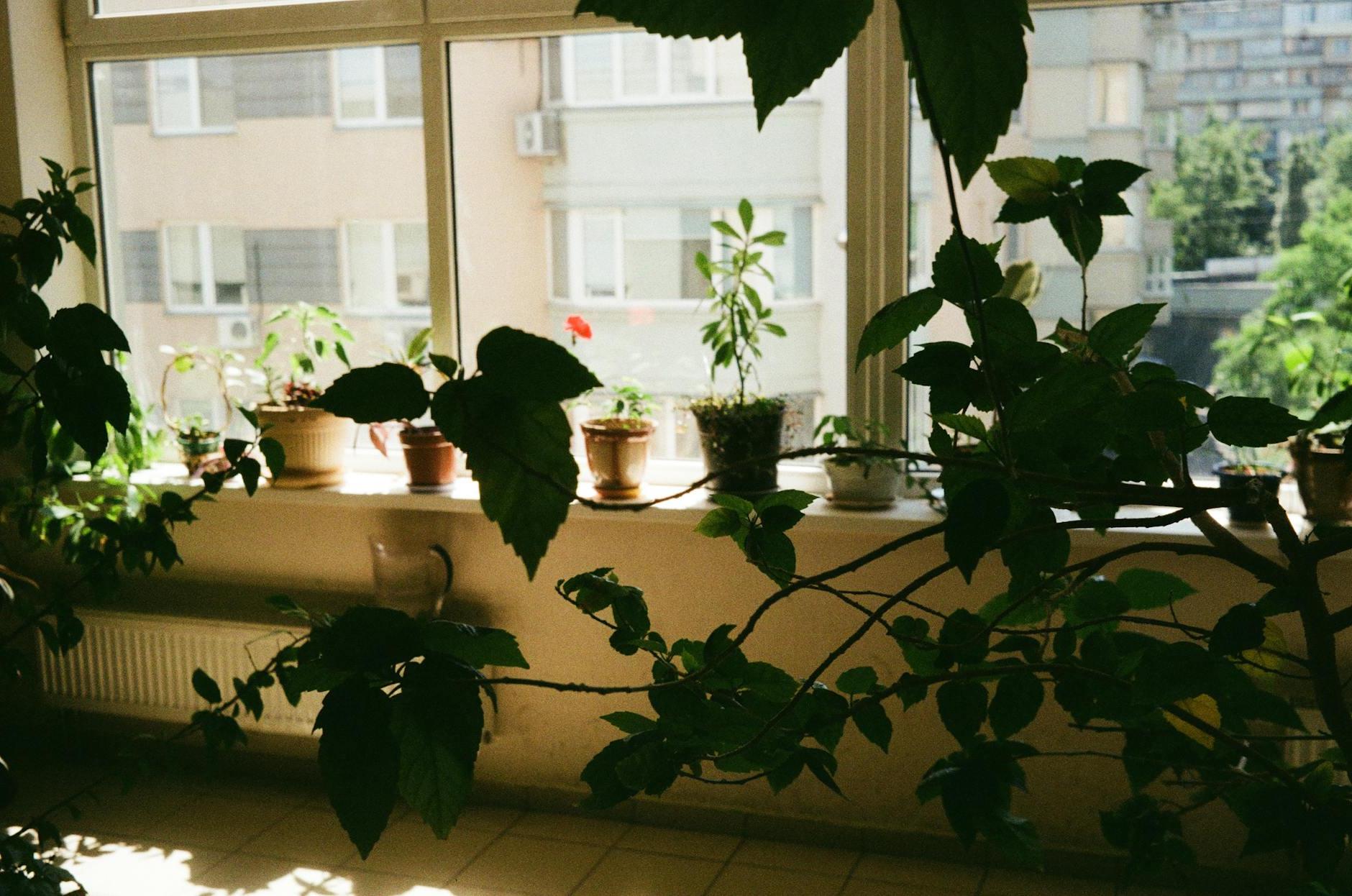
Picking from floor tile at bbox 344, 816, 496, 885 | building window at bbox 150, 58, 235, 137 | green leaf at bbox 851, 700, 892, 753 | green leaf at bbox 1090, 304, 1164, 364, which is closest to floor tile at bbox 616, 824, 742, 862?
floor tile at bbox 344, 816, 496, 885

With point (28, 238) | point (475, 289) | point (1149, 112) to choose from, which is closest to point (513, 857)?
point (475, 289)

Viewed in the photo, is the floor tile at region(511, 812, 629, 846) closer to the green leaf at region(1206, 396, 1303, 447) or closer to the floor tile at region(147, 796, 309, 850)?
the floor tile at region(147, 796, 309, 850)

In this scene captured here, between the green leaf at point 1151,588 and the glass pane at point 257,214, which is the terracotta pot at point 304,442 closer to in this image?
the glass pane at point 257,214

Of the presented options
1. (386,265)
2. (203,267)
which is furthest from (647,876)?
(203,267)

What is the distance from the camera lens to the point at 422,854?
9.59 ft

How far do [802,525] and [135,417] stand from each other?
67.3 inches

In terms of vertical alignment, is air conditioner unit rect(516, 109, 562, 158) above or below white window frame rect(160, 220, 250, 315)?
above

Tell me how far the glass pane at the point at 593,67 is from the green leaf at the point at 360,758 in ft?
9.21

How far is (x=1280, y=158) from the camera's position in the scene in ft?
8.88

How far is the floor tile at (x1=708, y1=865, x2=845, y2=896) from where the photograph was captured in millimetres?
2725

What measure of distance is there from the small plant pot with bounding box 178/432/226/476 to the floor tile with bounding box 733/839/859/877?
1.68m

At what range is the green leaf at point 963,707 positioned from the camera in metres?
0.75

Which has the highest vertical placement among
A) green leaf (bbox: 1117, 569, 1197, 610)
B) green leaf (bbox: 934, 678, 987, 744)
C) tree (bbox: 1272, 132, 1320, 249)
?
tree (bbox: 1272, 132, 1320, 249)

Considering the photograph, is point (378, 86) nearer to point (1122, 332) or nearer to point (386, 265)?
point (386, 265)
